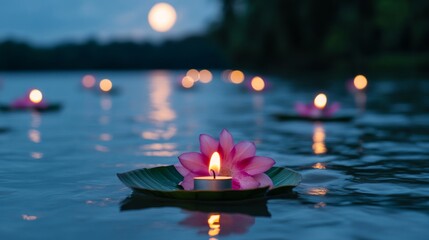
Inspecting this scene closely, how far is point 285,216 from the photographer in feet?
17.3

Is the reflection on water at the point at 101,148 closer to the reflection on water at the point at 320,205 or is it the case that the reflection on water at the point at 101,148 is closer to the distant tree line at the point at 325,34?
the reflection on water at the point at 320,205

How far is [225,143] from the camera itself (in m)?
5.66

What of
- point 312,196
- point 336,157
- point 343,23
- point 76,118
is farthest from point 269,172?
point 343,23

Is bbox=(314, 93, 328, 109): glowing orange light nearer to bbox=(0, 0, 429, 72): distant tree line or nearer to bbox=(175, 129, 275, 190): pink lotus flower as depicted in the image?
bbox=(175, 129, 275, 190): pink lotus flower

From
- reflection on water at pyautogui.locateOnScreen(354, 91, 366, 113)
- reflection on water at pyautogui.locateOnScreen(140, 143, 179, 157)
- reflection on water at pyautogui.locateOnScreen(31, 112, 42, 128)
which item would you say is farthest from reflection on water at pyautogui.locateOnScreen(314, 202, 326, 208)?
reflection on water at pyautogui.locateOnScreen(354, 91, 366, 113)

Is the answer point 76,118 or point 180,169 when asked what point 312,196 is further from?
point 76,118

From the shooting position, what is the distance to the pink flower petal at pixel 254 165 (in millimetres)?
5641

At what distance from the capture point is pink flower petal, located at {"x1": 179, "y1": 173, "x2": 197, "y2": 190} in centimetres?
577

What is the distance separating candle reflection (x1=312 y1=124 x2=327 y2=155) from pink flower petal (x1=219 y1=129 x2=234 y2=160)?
153 inches

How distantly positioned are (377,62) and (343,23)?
16.9ft

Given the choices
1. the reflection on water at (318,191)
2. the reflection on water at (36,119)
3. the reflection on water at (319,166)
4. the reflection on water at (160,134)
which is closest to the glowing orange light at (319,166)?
the reflection on water at (319,166)

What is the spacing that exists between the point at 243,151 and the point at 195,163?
0.36 metres

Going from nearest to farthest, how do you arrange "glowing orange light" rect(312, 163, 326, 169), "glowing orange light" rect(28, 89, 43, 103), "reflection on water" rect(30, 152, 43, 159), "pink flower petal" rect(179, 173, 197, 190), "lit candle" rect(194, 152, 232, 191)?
1. "lit candle" rect(194, 152, 232, 191)
2. "pink flower petal" rect(179, 173, 197, 190)
3. "glowing orange light" rect(312, 163, 326, 169)
4. "reflection on water" rect(30, 152, 43, 159)
5. "glowing orange light" rect(28, 89, 43, 103)

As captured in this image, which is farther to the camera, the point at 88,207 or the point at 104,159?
the point at 104,159
